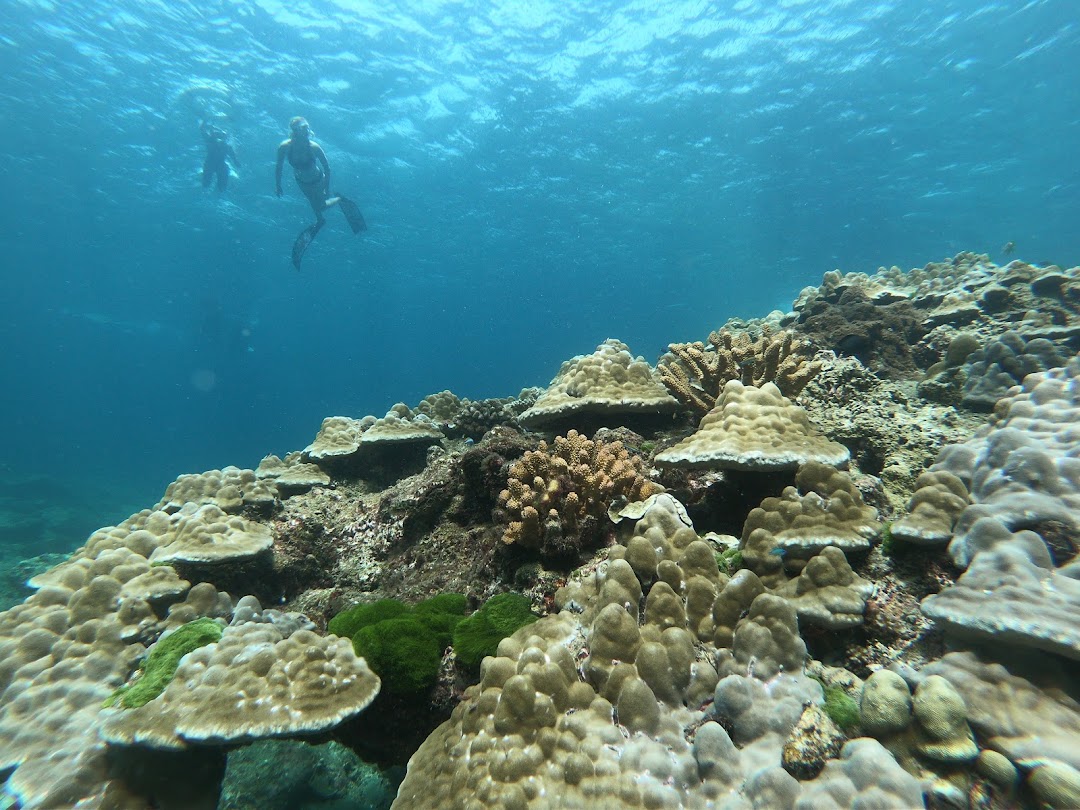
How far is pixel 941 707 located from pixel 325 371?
529ft

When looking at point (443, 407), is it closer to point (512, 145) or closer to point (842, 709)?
point (842, 709)

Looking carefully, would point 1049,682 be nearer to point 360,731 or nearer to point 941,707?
point 941,707

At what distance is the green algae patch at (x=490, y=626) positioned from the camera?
3170 millimetres

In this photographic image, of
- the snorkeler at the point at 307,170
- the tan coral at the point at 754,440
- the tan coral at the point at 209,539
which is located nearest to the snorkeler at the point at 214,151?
the snorkeler at the point at 307,170

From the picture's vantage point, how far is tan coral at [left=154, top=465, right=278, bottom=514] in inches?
253

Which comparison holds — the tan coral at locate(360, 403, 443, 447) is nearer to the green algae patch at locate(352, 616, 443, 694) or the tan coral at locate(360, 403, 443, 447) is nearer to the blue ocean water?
the green algae patch at locate(352, 616, 443, 694)

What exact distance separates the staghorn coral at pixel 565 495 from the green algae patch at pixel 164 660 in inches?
97.2

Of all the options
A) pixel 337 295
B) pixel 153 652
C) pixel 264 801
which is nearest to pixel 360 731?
pixel 264 801

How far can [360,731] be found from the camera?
3.35m

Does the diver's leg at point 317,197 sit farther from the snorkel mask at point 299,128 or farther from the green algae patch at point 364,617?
the green algae patch at point 364,617

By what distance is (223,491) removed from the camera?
6.43 meters

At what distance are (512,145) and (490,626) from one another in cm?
4350

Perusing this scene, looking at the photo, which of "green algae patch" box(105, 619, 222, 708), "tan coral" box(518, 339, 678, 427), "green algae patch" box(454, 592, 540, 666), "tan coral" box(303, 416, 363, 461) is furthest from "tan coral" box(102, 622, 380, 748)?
"tan coral" box(303, 416, 363, 461)

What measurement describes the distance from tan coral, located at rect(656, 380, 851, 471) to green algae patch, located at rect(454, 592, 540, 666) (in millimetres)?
1660
